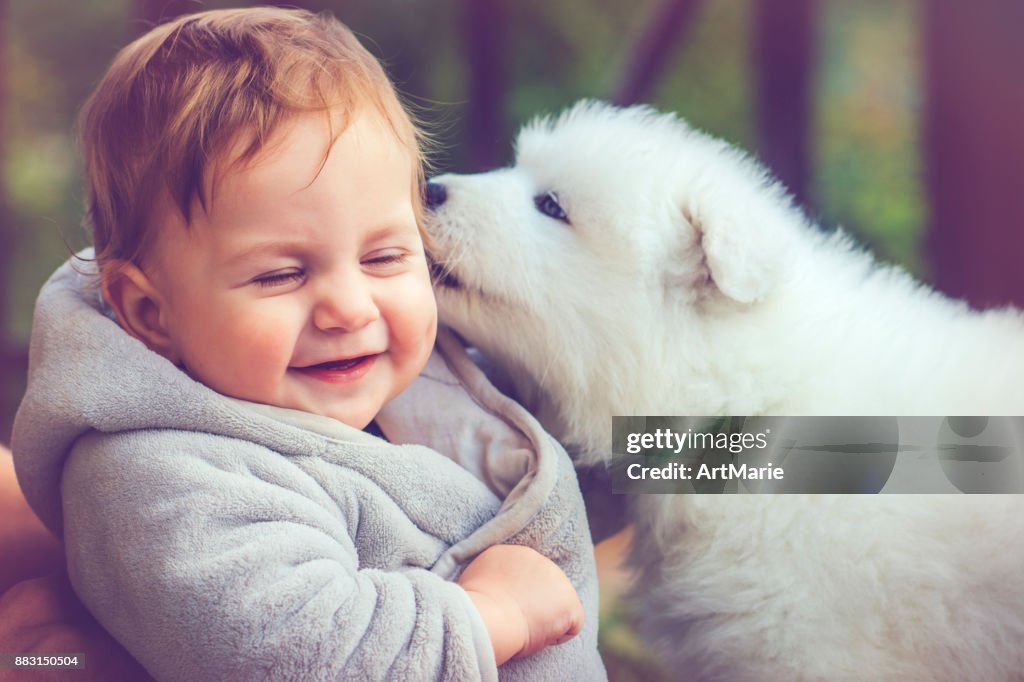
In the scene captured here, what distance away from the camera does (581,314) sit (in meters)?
0.82

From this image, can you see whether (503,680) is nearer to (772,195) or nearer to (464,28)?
(772,195)

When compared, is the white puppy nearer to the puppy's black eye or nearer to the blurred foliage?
the puppy's black eye

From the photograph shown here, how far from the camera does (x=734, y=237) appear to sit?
765 millimetres

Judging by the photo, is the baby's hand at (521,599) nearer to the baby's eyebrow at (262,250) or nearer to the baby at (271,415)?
the baby at (271,415)

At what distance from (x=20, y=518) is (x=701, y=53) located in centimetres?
77

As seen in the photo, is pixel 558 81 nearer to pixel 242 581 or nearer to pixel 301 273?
pixel 301 273

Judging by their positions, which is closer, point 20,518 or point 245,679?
point 245,679

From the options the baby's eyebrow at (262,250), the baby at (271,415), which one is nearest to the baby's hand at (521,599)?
the baby at (271,415)

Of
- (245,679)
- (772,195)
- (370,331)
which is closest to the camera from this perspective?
(245,679)

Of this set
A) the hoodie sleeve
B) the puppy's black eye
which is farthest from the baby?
the puppy's black eye

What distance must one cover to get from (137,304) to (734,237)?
0.46 meters

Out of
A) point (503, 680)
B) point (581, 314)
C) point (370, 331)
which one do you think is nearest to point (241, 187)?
point (370, 331)

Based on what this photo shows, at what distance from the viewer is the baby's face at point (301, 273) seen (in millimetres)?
691

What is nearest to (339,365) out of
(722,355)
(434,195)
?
(434,195)
